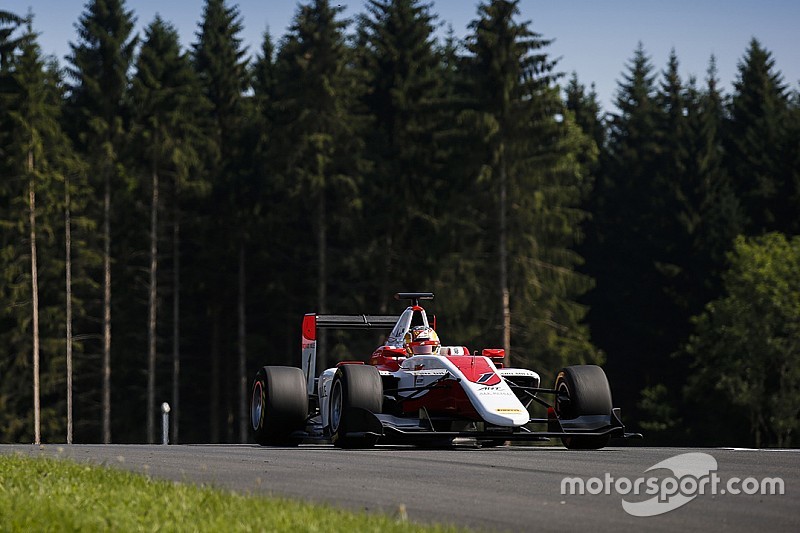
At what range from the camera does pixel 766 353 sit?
60750mm

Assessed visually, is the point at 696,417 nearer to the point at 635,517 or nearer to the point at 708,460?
the point at 708,460

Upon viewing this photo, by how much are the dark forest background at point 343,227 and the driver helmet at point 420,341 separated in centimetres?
3395

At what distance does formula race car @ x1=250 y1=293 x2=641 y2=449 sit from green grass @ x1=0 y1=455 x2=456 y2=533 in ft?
18.1

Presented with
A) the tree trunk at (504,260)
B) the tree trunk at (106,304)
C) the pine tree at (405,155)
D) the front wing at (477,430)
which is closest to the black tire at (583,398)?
the front wing at (477,430)

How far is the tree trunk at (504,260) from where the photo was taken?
181 ft

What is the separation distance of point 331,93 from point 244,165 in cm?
920

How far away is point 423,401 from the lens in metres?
20.3

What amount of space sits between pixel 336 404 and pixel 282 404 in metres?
1.37

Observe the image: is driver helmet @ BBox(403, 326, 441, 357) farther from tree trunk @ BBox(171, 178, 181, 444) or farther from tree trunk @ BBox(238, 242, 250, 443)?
tree trunk @ BBox(171, 178, 181, 444)

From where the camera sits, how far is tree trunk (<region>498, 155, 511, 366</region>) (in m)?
55.3

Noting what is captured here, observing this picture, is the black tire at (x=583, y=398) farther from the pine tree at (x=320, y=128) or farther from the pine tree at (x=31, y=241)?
the pine tree at (x=31, y=241)

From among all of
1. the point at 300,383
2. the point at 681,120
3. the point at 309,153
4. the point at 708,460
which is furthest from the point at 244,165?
the point at 708,460

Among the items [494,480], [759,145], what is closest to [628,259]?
[759,145]

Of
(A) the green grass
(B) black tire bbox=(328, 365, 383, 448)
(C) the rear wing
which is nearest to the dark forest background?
(C) the rear wing
